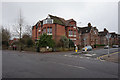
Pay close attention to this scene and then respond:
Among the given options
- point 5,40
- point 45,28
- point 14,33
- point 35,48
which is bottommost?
point 35,48

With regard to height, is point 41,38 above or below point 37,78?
above

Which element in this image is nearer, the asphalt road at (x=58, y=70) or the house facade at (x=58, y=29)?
the asphalt road at (x=58, y=70)

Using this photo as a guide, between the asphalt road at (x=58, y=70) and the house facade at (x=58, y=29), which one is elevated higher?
the house facade at (x=58, y=29)

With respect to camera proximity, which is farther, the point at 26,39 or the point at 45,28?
the point at 45,28

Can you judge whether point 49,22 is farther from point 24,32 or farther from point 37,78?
point 37,78

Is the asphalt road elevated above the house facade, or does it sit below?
below

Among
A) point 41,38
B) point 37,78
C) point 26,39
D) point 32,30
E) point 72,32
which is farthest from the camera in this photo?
point 32,30

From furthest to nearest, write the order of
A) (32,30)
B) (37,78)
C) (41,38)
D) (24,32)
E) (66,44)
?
(32,30), (24,32), (66,44), (41,38), (37,78)

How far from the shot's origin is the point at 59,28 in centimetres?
2975

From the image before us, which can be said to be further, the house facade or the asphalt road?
the house facade

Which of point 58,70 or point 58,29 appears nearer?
point 58,70

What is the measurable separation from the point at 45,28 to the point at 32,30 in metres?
13.5

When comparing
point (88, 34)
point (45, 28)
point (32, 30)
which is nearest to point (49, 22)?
point (45, 28)

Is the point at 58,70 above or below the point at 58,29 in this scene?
below
